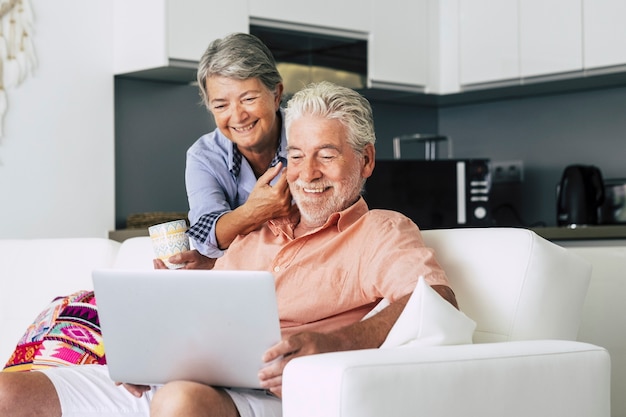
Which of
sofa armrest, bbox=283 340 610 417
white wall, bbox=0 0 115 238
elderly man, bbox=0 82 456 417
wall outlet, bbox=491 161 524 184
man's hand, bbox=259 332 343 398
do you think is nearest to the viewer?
sofa armrest, bbox=283 340 610 417

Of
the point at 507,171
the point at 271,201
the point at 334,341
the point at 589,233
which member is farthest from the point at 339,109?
the point at 507,171

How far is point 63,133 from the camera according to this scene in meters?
4.40

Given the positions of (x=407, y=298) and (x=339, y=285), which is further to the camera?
(x=339, y=285)

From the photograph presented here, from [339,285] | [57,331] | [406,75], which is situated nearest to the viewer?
[339,285]

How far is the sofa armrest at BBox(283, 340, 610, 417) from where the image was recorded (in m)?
1.75

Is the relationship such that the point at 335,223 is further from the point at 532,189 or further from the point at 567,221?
the point at 532,189

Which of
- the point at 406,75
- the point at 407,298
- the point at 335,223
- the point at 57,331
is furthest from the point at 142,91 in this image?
the point at 407,298

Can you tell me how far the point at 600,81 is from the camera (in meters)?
4.93

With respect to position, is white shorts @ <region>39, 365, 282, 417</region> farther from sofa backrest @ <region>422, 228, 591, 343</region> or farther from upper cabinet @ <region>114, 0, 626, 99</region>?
upper cabinet @ <region>114, 0, 626, 99</region>

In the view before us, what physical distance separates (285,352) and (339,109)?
71cm

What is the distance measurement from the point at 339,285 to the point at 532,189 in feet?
10.8

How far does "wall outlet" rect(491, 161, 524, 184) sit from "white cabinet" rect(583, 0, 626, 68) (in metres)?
0.81

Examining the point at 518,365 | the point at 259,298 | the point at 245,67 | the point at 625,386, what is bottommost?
the point at 625,386

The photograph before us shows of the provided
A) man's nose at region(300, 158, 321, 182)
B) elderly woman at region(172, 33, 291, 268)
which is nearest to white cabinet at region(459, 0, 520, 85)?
elderly woman at region(172, 33, 291, 268)
